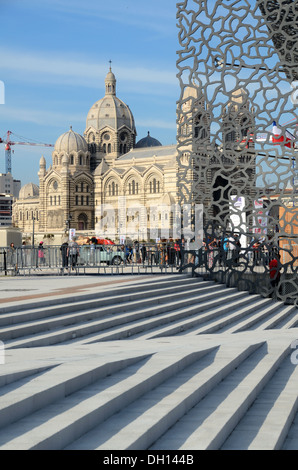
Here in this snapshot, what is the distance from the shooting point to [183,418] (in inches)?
184

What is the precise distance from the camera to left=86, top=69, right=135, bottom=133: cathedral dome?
326 ft

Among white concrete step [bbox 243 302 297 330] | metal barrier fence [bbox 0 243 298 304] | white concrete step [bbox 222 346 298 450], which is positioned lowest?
white concrete step [bbox 243 302 297 330]

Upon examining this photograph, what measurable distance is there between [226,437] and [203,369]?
4.24 ft

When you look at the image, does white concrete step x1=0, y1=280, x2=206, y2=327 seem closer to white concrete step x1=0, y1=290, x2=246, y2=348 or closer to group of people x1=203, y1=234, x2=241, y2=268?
white concrete step x1=0, y1=290, x2=246, y2=348

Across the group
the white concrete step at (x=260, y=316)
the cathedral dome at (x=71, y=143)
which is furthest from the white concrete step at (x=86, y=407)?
the cathedral dome at (x=71, y=143)

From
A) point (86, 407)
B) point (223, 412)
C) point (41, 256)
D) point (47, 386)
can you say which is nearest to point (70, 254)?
point (41, 256)

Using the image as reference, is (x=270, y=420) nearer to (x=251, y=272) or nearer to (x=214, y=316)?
(x=214, y=316)

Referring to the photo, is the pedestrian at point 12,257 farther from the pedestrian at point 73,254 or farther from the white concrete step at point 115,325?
the white concrete step at point 115,325

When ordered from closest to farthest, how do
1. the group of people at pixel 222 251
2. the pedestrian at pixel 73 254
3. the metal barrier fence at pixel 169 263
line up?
the metal barrier fence at pixel 169 263 → the group of people at pixel 222 251 → the pedestrian at pixel 73 254

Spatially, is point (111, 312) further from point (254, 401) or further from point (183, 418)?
A: point (183, 418)

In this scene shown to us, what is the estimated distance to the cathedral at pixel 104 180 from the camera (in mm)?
87000

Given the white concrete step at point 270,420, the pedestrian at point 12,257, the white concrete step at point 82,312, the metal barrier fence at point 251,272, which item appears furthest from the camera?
the pedestrian at point 12,257

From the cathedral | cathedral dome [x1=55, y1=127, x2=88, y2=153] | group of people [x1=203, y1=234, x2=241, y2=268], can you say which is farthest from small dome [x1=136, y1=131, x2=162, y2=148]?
group of people [x1=203, y1=234, x2=241, y2=268]
